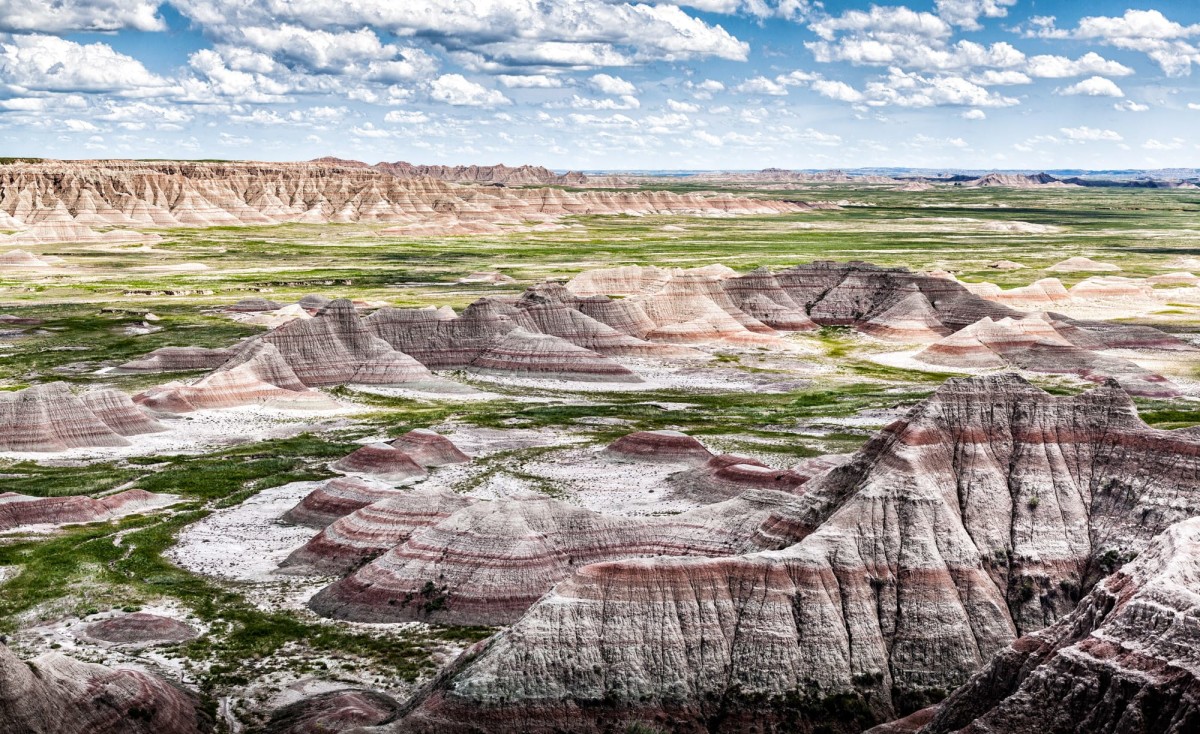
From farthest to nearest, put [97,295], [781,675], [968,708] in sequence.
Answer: [97,295] → [781,675] → [968,708]

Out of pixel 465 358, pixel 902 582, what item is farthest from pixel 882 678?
pixel 465 358

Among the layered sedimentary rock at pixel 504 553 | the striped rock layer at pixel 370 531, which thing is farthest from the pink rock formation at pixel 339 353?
the layered sedimentary rock at pixel 504 553

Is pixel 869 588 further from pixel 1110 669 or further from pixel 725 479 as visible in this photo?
pixel 725 479

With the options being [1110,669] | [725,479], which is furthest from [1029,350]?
[1110,669]

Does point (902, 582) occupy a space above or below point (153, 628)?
above

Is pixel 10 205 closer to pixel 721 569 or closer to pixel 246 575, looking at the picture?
pixel 246 575

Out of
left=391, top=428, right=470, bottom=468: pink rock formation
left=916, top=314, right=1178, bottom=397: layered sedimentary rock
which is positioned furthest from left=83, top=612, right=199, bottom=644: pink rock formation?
left=916, top=314, right=1178, bottom=397: layered sedimentary rock

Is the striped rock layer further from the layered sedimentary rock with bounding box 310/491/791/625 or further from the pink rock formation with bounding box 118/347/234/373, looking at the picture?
the pink rock formation with bounding box 118/347/234/373
